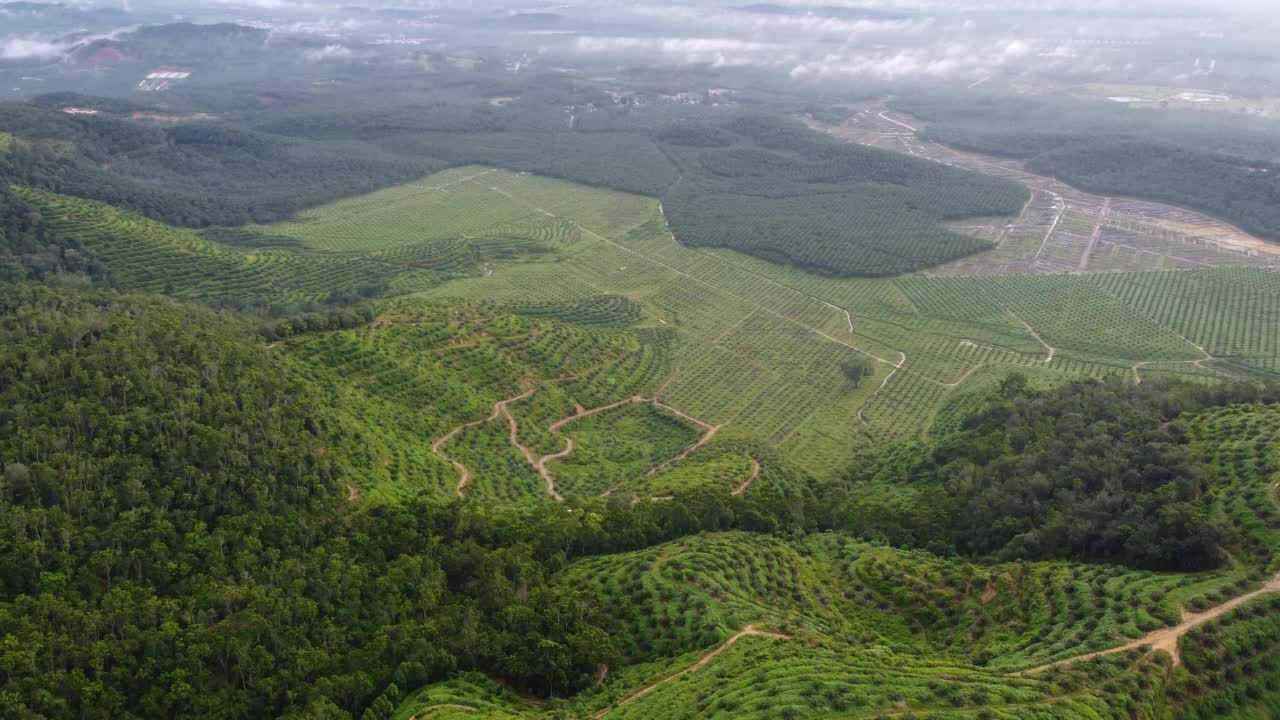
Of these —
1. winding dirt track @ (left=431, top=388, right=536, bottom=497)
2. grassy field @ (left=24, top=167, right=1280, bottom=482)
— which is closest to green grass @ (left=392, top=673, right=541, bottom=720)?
winding dirt track @ (left=431, top=388, right=536, bottom=497)

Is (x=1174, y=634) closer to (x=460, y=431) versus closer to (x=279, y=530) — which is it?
(x=279, y=530)

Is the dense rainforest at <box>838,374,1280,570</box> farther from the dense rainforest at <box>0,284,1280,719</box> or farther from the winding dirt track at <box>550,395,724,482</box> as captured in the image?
the winding dirt track at <box>550,395,724,482</box>

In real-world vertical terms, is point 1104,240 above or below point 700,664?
above

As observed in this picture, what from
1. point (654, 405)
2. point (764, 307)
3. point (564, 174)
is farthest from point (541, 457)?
point (564, 174)

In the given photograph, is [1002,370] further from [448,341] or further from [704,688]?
[704,688]

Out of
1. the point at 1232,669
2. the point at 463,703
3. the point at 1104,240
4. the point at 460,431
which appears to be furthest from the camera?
the point at 1104,240

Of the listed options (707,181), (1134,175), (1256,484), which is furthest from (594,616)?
(1134,175)

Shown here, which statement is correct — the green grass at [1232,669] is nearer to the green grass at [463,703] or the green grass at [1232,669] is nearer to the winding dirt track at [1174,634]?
the winding dirt track at [1174,634]
